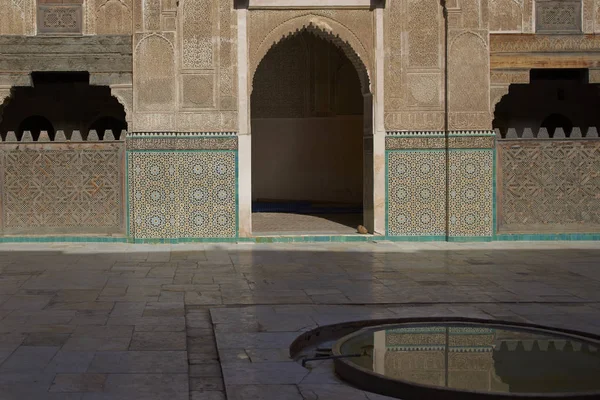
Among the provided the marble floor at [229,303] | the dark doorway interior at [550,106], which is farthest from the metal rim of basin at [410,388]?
the dark doorway interior at [550,106]

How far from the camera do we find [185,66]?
10039 mm

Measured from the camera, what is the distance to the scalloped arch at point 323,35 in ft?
33.4

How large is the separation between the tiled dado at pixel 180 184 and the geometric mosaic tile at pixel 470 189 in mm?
2423

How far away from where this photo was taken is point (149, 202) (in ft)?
32.9

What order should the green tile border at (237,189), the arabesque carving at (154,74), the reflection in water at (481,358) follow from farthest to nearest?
the green tile border at (237,189), the arabesque carving at (154,74), the reflection in water at (481,358)

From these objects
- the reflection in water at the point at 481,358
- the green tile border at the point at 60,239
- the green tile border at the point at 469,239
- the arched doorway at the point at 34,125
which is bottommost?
the reflection in water at the point at 481,358

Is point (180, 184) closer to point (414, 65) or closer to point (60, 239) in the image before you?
point (60, 239)

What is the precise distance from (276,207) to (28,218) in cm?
499

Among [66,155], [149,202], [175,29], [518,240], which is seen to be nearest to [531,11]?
[518,240]

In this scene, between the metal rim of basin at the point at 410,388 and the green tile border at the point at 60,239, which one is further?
the green tile border at the point at 60,239

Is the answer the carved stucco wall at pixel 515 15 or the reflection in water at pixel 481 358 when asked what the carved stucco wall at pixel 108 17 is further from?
the reflection in water at pixel 481 358

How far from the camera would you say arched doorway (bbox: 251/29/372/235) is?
15039 millimetres

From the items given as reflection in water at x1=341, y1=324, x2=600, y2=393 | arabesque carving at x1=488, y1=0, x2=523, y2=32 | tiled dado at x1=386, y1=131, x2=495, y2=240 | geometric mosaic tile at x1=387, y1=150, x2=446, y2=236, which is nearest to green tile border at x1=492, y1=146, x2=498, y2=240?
tiled dado at x1=386, y1=131, x2=495, y2=240

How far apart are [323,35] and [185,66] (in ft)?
5.26
